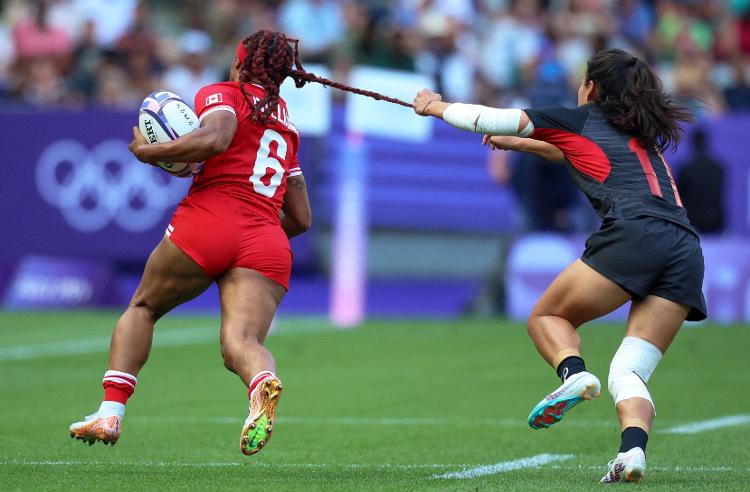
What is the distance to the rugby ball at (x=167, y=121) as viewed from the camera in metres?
6.83

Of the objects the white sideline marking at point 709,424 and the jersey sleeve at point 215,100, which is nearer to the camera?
the jersey sleeve at point 215,100

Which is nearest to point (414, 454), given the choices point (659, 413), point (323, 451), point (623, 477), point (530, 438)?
point (323, 451)

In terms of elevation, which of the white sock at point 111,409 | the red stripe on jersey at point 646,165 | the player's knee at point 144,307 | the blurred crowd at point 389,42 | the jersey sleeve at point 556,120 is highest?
the blurred crowd at point 389,42

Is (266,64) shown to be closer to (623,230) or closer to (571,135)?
(571,135)

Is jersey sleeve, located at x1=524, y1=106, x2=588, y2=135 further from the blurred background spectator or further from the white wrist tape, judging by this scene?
the blurred background spectator

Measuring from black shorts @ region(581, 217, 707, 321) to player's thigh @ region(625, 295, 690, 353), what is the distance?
36 millimetres

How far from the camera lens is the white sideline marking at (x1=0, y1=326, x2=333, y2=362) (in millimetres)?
13836

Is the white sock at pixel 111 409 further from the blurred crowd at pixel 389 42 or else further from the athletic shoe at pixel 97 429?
the blurred crowd at pixel 389 42

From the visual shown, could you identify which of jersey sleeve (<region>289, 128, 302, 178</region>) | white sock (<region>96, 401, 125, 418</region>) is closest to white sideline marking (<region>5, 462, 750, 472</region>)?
white sock (<region>96, 401, 125, 418</region>)

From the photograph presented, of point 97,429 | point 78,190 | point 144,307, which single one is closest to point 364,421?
point 144,307

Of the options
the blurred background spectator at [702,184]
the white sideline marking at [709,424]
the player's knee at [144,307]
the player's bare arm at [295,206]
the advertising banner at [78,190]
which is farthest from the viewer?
the advertising banner at [78,190]

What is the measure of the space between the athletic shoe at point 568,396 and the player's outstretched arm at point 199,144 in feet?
6.17

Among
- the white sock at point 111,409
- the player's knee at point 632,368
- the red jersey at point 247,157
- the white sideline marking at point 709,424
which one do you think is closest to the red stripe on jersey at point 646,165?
the player's knee at point 632,368

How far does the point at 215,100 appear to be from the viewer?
6.83 meters
